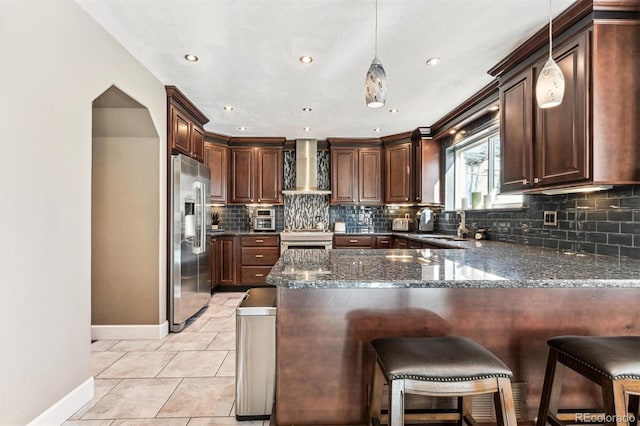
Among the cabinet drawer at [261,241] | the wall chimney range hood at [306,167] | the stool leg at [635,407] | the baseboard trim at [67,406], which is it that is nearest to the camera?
the stool leg at [635,407]

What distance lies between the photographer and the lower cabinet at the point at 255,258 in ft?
16.5

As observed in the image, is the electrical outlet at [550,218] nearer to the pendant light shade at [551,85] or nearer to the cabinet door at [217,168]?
the pendant light shade at [551,85]

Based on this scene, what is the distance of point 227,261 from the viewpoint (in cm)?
495

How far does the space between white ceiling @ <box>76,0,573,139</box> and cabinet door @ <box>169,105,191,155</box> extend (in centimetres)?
25

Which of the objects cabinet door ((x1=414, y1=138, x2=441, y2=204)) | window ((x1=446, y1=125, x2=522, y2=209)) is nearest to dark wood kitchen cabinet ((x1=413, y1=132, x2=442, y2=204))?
cabinet door ((x1=414, y1=138, x2=441, y2=204))

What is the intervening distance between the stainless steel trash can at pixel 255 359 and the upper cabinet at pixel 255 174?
3615 mm

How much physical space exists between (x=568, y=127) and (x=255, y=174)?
4.21 meters

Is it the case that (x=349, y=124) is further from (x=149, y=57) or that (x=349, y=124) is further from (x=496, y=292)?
(x=496, y=292)

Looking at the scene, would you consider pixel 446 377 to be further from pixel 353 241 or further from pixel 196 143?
pixel 353 241

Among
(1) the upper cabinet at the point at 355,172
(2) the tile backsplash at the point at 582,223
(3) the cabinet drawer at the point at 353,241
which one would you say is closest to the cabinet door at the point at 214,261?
(3) the cabinet drawer at the point at 353,241

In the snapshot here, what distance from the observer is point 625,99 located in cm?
189

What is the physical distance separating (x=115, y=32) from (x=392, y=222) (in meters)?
4.52

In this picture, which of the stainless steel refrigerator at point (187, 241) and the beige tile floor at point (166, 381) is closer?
the beige tile floor at point (166, 381)

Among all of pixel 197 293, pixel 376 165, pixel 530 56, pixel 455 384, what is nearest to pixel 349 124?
pixel 376 165
